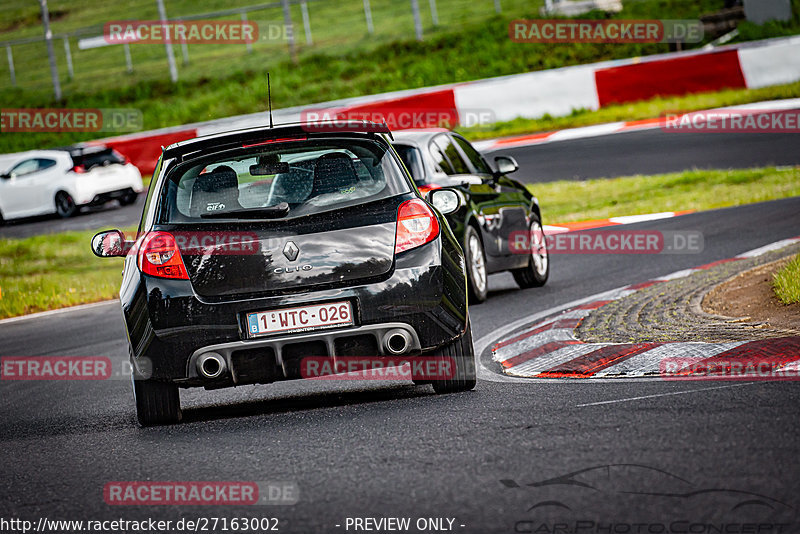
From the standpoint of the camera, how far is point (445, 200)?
7.72 m

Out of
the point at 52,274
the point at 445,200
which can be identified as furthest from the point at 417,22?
the point at 445,200

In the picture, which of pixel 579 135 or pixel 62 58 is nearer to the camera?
pixel 579 135

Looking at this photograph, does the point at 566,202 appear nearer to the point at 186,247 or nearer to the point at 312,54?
the point at 186,247

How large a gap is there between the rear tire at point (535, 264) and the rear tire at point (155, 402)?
597cm

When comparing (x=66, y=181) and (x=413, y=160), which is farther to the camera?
(x=66, y=181)

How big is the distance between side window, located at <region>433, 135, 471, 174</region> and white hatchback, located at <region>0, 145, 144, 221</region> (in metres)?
15.3

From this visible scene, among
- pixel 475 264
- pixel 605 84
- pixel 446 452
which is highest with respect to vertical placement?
pixel 605 84

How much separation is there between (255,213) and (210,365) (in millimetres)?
822

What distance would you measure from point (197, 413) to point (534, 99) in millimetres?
19575

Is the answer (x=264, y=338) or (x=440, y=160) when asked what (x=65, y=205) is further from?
(x=264, y=338)

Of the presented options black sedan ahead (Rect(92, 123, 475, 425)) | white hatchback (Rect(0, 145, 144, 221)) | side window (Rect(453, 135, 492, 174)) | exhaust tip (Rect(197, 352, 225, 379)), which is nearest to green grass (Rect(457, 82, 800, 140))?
white hatchback (Rect(0, 145, 144, 221))

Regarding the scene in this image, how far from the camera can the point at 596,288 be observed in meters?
11.6

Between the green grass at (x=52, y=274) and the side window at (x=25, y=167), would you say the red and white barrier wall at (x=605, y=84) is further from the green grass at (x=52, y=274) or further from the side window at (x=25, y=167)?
the green grass at (x=52, y=274)

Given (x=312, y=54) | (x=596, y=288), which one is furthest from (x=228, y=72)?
(x=596, y=288)
